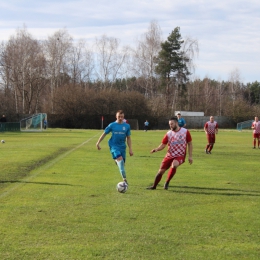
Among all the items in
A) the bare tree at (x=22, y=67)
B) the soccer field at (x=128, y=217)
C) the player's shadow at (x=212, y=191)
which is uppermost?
the bare tree at (x=22, y=67)

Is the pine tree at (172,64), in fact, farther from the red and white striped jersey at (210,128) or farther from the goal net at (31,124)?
the red and white striped jersey at (210,128)

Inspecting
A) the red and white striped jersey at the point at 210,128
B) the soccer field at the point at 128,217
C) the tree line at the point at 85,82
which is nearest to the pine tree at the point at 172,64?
the tree line at the point at 85,82

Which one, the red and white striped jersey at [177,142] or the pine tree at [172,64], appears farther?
the pine tree at [172,64]

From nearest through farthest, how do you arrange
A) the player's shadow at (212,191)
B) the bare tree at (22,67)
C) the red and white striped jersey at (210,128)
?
the player's shadow at (212,191)
the red and white striped jersey at (210,128)
the bare tree at (22,67)

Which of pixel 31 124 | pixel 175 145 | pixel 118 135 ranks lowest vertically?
pixel 31 124

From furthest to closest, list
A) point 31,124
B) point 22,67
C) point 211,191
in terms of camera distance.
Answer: point 22,67 → point 31,124 → point 211,191

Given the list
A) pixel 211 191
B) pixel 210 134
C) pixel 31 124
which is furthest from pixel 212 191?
pixel 31 124

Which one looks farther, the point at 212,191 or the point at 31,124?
the point at 31,124

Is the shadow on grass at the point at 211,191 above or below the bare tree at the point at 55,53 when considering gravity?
below

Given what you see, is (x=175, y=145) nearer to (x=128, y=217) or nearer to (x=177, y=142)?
(x=177, y=142)

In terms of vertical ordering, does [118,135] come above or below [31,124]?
above

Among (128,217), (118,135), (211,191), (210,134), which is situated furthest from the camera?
(210,134)

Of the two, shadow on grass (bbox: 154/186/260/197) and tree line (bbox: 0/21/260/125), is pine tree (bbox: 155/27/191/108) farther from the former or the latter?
shadow on grass (bbox: 154/186/260/197)

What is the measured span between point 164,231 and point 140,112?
60068mm
